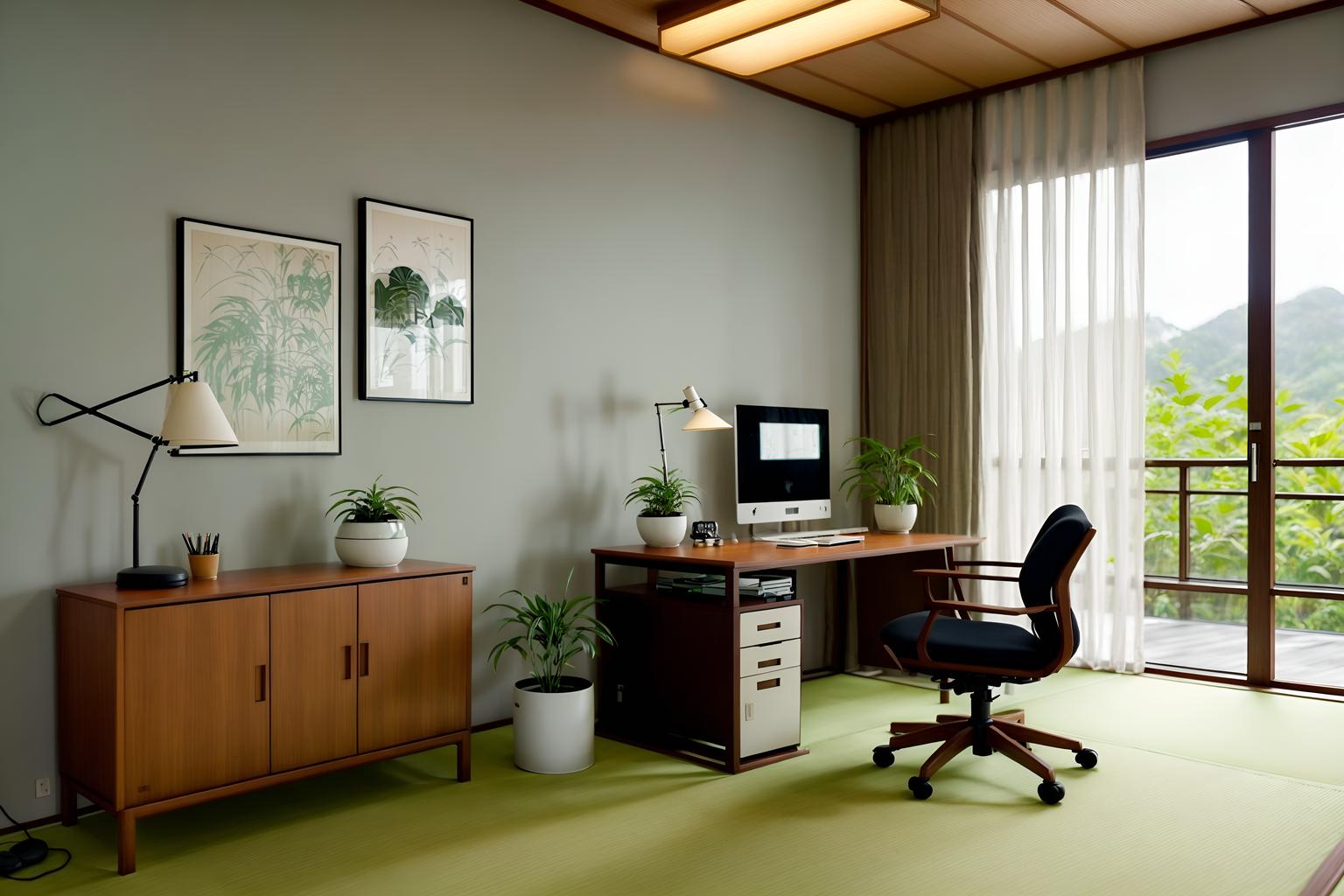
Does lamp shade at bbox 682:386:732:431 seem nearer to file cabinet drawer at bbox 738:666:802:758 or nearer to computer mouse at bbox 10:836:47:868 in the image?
file cabinet drawer at bbox 738:666:802:758

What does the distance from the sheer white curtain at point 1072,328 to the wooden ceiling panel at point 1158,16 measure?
25 cm

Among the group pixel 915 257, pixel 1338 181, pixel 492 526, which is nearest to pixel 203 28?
pixel 492 526

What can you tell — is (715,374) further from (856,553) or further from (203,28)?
(203,28)

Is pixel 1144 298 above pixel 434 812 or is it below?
above

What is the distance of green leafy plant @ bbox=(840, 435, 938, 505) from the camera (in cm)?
494

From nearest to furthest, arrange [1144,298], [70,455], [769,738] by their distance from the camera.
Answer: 1. [70,455]
2. [769,738]
3. [1144,298]

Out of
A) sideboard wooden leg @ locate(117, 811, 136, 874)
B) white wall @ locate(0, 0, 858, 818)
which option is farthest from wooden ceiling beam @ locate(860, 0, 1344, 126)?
sideboard wooden leg @ locate(117, 811, 136, 874)

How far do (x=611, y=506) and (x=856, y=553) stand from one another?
3.52ft

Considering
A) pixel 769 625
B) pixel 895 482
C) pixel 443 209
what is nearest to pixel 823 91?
pixel 895 482

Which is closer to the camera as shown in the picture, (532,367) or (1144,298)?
(532,367)

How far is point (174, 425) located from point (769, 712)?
84.3 inches

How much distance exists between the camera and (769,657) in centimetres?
368

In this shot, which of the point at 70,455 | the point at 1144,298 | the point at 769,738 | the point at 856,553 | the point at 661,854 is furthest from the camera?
the point at 1144,298

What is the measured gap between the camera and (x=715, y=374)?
16.1ft
